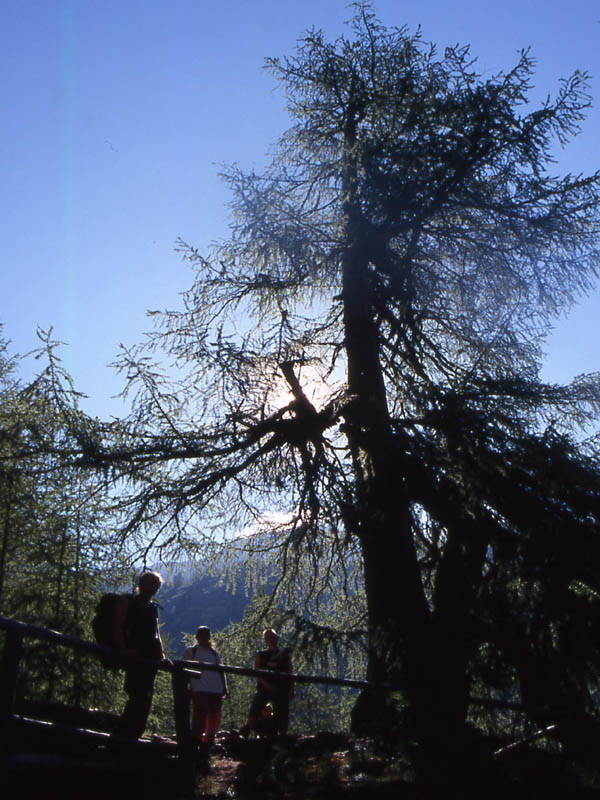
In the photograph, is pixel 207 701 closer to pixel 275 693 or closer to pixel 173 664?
pixel 275 693

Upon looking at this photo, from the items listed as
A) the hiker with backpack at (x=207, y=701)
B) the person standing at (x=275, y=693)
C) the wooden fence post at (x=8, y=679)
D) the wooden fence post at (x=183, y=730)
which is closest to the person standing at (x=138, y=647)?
the wooden fence post at (x=183, y=730)

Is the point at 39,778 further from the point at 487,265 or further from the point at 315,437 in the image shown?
the point at 487,265

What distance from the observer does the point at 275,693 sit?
26.9 feet

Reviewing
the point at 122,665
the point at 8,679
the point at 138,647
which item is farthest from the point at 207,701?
the point at 8,679

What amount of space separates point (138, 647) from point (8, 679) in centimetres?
244

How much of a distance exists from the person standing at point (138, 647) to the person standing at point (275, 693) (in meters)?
2.39

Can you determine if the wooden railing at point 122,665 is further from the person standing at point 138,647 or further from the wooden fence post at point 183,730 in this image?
the person standing at point 138,647

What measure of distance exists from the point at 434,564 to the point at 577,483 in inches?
118

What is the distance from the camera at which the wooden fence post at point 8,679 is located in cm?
352

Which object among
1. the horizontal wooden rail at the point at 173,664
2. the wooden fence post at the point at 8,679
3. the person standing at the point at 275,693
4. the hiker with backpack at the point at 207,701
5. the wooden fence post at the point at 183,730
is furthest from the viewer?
the person standing at the point at 275,693

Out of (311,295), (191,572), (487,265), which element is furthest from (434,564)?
(311,295)

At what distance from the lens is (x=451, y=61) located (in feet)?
30.7

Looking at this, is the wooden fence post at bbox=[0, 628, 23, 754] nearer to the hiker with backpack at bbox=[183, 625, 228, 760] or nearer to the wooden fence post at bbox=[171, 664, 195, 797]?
the wooden fence post at bbox=[171, 664, 195, 797]

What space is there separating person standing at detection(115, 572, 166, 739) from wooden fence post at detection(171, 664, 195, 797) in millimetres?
277
